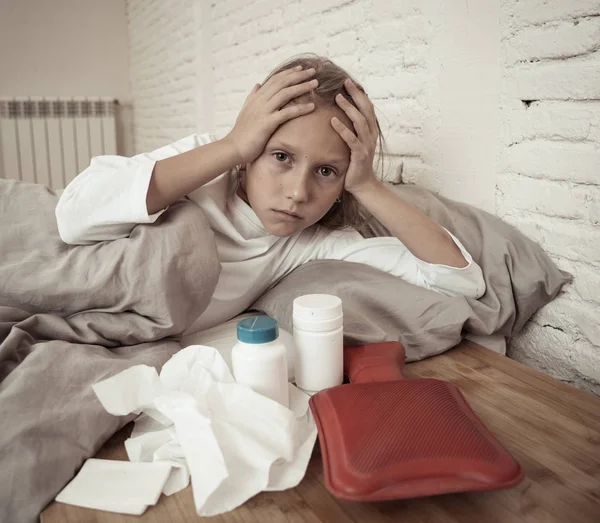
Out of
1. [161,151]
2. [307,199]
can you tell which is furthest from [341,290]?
[161,151]

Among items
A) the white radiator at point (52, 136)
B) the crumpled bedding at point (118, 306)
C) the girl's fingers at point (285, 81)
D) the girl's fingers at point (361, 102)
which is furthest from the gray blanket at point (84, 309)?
the white radiator at point (52, 136)

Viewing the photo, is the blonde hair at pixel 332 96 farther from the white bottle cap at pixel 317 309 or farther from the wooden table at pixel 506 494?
the wooden table at pixel 506 494

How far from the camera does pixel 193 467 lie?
0.61 metres

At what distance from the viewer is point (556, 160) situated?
3.48 feet

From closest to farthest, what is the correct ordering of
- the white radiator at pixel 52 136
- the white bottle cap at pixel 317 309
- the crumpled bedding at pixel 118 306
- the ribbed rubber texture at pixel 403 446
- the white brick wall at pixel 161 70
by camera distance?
1. the ribbed rubber texture at pixel 403 446
2. the crumpled bedding at pixel 118 306
3. the white bottle cap at pixel 317 309
4. the white brick wall at pixel 161 70
5. the white radiator at pixel 52 136

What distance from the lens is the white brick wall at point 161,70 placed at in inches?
108

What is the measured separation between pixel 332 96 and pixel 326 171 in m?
0.13

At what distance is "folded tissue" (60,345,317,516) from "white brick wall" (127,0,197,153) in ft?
7.20

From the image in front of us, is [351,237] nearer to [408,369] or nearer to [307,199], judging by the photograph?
[307,199]

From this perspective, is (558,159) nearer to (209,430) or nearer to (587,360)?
(587,360)

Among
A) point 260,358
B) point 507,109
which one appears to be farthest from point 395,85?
point 260,358

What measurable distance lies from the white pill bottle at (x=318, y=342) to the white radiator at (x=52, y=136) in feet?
9.90

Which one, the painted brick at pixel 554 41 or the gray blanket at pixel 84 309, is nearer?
the gray blanket at pixel 84 309

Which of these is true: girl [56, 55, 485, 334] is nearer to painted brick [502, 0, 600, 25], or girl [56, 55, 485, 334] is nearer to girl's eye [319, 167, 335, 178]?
girl's eye [319, 167, 335, 178]
